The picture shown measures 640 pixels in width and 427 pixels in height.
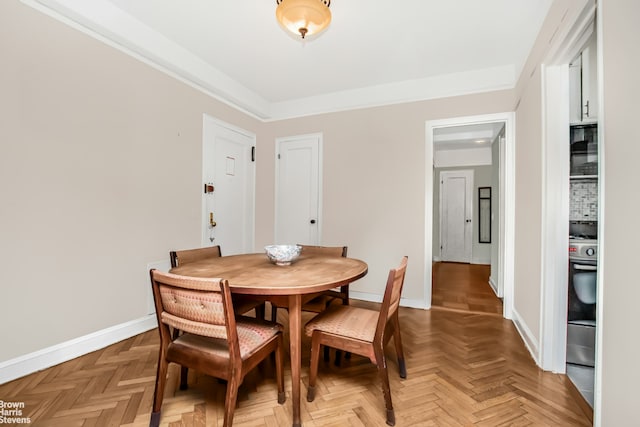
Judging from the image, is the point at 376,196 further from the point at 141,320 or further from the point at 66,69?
the point at 66,69

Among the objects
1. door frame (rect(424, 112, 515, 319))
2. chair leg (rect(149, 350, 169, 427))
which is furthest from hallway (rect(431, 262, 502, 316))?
chair leg (rect(149, 350, 169, 427))

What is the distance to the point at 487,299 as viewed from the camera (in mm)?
3537

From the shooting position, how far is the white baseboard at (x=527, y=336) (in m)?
2.02

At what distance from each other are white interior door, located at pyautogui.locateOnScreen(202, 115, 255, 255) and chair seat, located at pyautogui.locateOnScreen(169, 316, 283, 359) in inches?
74.3

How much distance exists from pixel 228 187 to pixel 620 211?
3.43 m

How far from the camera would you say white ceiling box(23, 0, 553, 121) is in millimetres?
2119

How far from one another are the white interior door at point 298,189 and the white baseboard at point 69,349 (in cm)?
195

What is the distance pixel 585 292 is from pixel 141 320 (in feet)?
11.7

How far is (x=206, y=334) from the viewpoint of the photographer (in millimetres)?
1211

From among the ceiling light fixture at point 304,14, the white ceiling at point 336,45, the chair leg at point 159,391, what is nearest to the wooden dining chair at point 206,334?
the chair leg at point 159,391

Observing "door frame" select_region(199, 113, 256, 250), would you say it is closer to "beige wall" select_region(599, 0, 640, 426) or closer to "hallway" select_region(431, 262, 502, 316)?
"hallway" select_region(431, 262, 502, 316)

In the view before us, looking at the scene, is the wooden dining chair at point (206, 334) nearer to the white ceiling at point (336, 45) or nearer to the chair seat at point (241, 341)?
the chair seat at point (241, 341)

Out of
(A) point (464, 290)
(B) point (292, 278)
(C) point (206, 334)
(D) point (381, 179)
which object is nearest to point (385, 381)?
(B) point (292, 278)

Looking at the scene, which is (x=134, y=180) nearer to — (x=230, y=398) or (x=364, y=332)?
(x=230, y=398)
